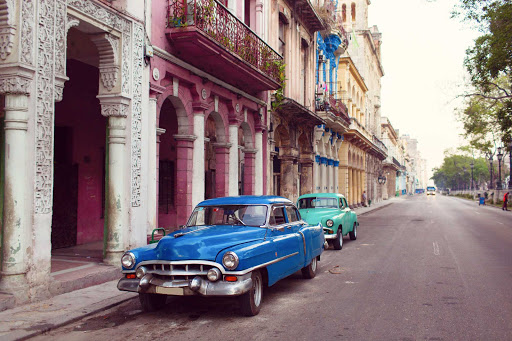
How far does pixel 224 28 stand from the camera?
491 inches

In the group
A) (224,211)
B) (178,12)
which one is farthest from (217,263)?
(178,12)

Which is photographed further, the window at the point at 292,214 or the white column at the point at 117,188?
the white column at the point at 117,188

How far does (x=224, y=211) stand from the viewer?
22.9 ft

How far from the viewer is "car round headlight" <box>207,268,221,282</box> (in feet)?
17.6

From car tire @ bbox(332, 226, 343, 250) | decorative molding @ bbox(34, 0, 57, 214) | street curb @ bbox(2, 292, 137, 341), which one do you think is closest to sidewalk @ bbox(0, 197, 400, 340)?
street curb @ bbox(2, 292, 137, 341)

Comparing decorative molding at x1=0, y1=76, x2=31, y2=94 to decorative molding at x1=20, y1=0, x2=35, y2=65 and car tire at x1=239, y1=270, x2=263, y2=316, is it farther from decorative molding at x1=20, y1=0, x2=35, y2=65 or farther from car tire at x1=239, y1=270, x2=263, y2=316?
car tire at x1=239, y1=270, x2=263, y2=316

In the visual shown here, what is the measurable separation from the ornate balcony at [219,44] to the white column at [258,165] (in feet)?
6.93

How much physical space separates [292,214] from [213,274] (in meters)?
2.89

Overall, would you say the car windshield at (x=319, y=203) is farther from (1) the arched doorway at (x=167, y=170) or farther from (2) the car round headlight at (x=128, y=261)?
(2) the car round headlight at (x=128, y=261)

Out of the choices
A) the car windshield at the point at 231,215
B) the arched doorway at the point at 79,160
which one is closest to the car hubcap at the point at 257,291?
the car windshield at the point at 231,215

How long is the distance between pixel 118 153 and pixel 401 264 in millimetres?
6594

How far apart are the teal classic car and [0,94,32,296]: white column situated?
740 centimetres

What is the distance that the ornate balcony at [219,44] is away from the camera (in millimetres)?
11094

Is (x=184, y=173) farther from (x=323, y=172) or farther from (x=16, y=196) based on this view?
(x=323, y=172)
